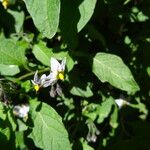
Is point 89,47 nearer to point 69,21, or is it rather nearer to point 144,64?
point 144,64

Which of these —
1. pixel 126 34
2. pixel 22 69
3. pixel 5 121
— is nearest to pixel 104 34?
pixel 126 34

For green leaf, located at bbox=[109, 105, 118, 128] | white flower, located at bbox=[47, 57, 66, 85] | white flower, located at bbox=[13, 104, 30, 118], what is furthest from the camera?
green leaf, located at bbox=[109, 105, 118, 128]

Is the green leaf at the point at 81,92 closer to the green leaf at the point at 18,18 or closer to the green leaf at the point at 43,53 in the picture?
the green leaf at the point at 43,53

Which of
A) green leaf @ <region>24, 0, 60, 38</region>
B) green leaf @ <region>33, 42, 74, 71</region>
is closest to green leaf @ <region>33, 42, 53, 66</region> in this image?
green leaf @ <region>33, 42, 74, 71</region>

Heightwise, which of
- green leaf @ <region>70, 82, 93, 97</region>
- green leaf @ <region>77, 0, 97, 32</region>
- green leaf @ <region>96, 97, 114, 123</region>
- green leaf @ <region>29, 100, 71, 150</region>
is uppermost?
green leaf @ <region>77, 0, 97, 32</region>

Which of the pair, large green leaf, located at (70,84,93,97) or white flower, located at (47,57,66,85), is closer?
white flower, located at (47,57,66,85)

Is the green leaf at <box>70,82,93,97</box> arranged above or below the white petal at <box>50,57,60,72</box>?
below

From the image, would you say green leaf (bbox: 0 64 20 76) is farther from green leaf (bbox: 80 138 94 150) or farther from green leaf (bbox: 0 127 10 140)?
green leaf (bbox: 80 138 94 150)
